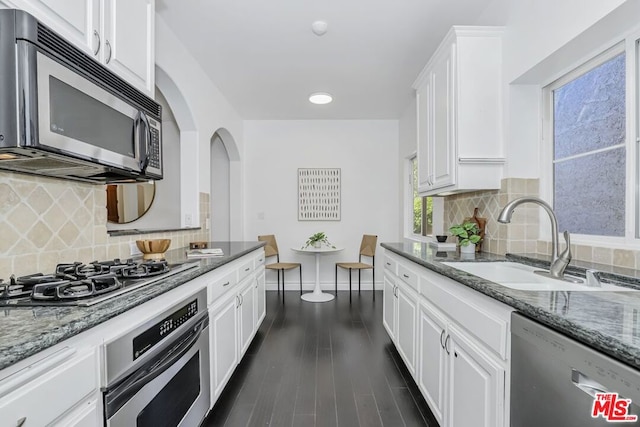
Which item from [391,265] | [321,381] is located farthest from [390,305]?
[321,381]

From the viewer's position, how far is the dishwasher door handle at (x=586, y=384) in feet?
2.27

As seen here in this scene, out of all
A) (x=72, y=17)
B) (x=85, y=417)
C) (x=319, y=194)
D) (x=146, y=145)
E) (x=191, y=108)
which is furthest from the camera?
(x=319, y=194)

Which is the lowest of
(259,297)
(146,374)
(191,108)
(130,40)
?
(259,297)

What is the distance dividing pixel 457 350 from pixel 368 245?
3.30 metres

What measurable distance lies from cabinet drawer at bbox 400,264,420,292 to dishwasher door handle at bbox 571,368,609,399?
1197mm

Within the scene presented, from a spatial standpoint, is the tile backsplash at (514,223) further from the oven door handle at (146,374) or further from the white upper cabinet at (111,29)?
the white upper cabinet at (111,29)

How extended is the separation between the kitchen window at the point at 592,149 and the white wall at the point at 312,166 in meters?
2.92

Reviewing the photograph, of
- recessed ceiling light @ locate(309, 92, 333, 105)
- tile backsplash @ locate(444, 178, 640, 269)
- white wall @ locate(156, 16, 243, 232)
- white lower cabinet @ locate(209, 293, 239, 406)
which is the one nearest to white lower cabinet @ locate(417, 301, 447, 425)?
tile backsplash @ locate(444, 178, 640, 269)

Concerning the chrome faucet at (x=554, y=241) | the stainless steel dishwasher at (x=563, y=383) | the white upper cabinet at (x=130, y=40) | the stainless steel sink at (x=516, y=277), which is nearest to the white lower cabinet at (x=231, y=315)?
the white upper cabinet at (x=130, y=40)

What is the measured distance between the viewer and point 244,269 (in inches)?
96.7

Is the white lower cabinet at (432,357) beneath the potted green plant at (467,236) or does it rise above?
beneath

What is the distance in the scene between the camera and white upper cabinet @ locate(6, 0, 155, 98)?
107cm

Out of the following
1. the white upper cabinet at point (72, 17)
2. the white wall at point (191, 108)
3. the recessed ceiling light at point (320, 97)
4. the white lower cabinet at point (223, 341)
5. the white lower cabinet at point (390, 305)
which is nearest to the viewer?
the white upper cabinet at point (72, 17)

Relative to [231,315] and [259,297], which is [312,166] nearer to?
[259,297]
